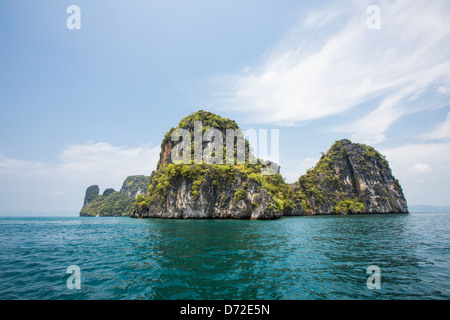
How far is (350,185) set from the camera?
299 ft

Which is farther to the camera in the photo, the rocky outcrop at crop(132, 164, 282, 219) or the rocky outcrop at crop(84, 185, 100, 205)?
the rocky outcrop at crop(84, 185, 100, 205)

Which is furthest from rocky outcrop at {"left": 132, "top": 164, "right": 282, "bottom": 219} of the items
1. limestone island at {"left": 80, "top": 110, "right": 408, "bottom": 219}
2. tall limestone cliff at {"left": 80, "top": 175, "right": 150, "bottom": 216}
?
tall limestone cliff at {"left": 80, "top": 175, "right": 150, "bottom": 216}

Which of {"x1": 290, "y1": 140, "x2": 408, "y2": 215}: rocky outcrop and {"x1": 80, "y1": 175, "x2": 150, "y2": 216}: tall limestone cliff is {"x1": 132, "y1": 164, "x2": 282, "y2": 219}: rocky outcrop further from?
{"x1": 80, "y1": 175, "x2": 150, "y2": 216}: tall limestone cliff

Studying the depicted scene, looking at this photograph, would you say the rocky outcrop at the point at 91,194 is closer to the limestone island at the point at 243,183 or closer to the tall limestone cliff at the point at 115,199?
the tall limestone cliff at the point at 115,199

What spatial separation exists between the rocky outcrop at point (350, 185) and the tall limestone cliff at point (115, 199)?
107 metres

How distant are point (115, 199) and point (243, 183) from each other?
470ft

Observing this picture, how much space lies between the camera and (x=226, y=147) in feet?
230

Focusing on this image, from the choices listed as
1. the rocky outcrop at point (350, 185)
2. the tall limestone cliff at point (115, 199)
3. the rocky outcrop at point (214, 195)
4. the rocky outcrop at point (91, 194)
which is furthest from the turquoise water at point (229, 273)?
the rocky outcrop at point (91, 194)

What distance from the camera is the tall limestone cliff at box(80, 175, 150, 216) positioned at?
13650 centimetres

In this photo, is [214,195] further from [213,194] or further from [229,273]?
[229,273]

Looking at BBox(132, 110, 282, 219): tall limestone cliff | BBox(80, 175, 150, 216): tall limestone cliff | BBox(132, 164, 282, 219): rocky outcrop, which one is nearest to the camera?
BBox(132, 164, 282, 219): rocky outcrop

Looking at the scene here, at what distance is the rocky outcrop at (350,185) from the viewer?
81375 millimetres

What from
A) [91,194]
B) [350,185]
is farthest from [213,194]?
[91,194]

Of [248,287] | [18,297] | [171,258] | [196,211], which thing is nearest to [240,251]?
[171,258]
